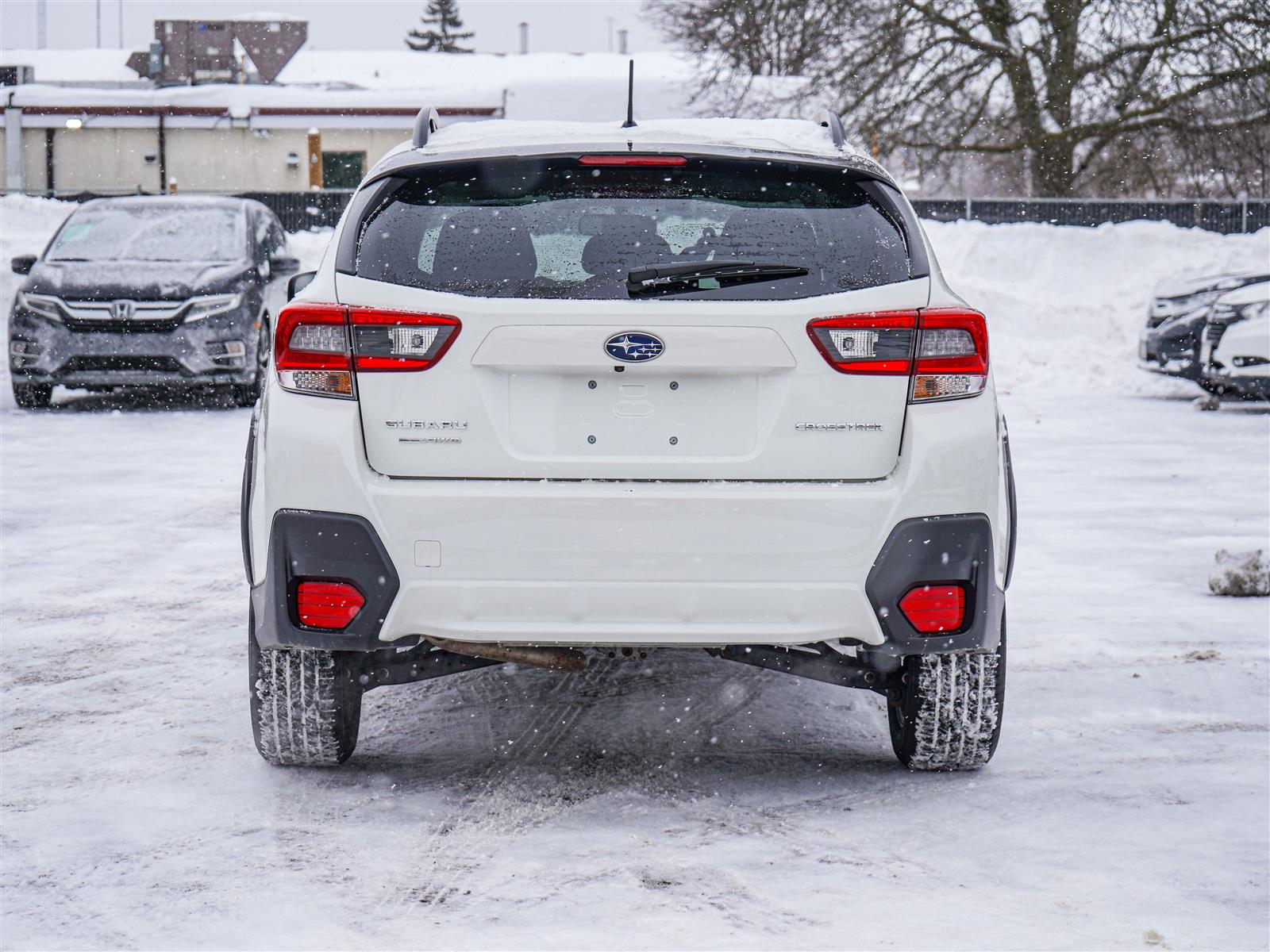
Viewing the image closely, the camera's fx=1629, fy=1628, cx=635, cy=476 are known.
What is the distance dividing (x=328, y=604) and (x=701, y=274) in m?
1.19

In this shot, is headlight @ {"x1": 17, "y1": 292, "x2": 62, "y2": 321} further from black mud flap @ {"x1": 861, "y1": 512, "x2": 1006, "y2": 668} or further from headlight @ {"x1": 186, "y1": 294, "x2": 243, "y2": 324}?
black mud flap @ {"x1": 861, "y1": 512, "x2": 1006, "y2": 668}

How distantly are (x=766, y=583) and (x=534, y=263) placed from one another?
0.95 meters

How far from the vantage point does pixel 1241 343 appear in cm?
1463

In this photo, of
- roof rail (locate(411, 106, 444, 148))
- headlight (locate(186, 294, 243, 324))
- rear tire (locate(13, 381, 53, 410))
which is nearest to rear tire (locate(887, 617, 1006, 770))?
roof rail (locate(411, 106, 444, 148))

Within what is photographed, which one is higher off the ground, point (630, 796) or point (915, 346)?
point (915, 346)

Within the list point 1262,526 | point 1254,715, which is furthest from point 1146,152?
point 1254,715

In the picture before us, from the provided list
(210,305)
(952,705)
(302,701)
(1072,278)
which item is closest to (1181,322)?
(1072,278)

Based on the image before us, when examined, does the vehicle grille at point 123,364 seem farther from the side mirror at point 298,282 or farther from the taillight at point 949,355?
the taillight at point 949,355

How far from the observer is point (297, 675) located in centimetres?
423

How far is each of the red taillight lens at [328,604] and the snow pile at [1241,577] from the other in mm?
4305

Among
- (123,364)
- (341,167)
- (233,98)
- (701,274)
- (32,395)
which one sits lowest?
(32,395)

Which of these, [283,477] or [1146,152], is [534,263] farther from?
[1146,152]

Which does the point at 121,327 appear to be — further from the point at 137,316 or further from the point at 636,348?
the point at 636,348

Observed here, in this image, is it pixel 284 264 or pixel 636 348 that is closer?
pixel 636 348
